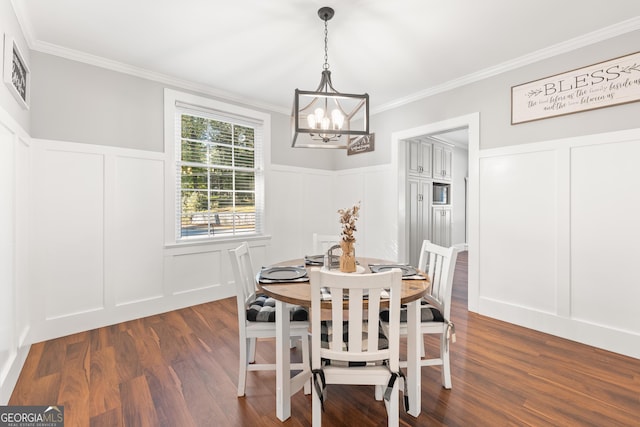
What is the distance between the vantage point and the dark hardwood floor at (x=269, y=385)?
5.35 ft

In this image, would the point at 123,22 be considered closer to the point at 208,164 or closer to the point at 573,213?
the point at 208,164

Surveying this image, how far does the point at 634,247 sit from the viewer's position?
2.30 m

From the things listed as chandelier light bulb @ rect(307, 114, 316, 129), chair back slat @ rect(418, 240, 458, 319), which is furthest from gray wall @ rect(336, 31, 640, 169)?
chandelier light bulb @ rect(307, 114, 316, 129)

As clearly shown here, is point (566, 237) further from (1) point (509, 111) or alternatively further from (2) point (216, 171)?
(2) point (216, 171)

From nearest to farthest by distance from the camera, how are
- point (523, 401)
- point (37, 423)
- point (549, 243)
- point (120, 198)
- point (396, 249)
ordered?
point (37, 423)
point (523, 401)
point (549, 243)
point (120, 198)
point (396, 249)

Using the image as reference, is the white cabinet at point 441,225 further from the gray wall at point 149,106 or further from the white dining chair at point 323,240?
the white dining chair at point 323,240

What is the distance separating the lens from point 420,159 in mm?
5000

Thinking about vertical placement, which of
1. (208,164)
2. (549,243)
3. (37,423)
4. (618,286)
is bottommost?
(37,423)

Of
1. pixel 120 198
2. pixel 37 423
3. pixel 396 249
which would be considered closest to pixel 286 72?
pixel 120 198

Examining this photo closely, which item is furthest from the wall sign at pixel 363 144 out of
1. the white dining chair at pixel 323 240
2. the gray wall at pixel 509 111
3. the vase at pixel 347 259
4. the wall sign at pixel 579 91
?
the vase at pixel 347 259

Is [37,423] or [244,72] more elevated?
[244,72]

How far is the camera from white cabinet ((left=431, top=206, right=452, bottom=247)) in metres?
5.41

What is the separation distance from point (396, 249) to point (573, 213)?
1971 millimetres

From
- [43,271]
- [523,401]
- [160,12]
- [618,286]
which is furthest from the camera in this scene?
[43,271]
